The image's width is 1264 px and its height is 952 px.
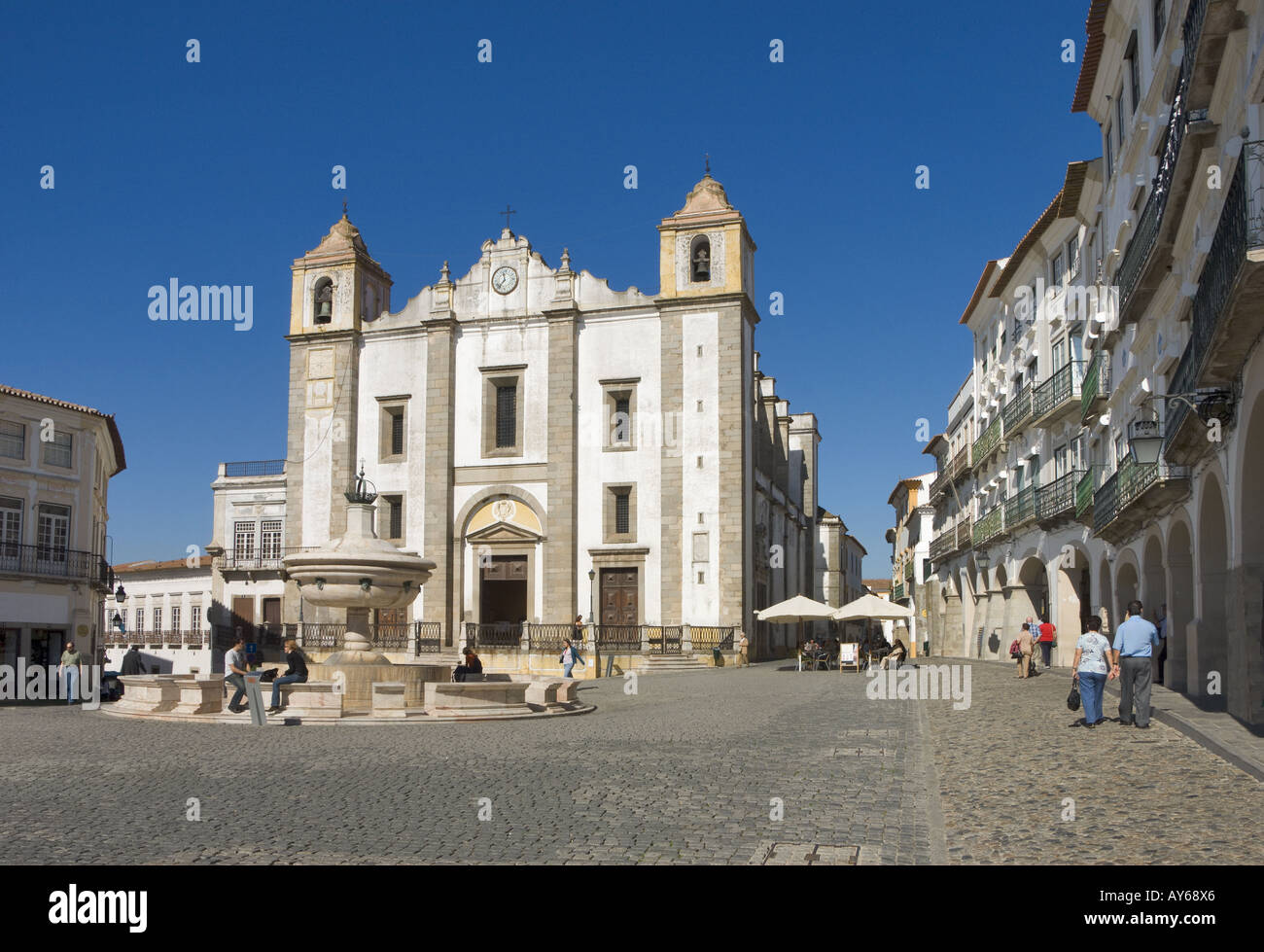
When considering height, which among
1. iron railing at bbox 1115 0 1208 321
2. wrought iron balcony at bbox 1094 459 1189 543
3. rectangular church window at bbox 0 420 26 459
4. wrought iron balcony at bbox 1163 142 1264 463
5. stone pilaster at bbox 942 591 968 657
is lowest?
stone pilaster at bbox 942 591 968 657

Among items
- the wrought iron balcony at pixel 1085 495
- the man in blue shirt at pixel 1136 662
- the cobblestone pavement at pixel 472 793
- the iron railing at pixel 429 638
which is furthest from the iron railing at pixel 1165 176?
the iron railing at pixel 429 638

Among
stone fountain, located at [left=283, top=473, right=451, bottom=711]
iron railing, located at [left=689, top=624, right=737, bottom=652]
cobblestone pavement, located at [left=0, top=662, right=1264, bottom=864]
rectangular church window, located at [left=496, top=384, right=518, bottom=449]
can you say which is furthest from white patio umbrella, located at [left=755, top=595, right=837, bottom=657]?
cobblestone pavement, located at [left=0, top=662, right=1264, bottom=864]

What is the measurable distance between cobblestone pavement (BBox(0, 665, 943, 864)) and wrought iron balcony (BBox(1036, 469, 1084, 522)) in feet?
51.9

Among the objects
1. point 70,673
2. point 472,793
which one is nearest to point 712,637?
point 70,673

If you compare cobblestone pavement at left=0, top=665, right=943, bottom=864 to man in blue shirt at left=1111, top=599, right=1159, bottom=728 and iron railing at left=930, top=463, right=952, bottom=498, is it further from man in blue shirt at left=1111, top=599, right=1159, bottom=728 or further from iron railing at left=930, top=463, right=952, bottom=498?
iron railing at left=930, top=463, right=952, bottom=498

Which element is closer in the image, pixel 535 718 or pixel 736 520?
pixel 535 718

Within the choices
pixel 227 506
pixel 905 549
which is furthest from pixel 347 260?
pixel 905 549

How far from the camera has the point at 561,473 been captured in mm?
41656

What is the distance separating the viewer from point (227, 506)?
47.4m

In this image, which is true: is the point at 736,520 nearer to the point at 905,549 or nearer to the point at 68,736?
the point at 68,736

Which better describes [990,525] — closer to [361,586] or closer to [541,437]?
[541,437]

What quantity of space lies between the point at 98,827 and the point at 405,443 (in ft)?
120

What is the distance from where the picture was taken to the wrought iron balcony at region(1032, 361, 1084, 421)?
30156mm

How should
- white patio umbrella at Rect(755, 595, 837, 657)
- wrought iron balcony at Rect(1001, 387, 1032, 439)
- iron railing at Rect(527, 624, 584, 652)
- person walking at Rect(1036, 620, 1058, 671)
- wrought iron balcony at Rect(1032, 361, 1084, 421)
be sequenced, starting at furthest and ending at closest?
iron railing at Rect(527, 624, 584, 652) < wrought iron balcony at Rect(1001, 387, 1032, 439) < white patio umbrella at Rect(755, 595, 837, 657) < wrought iron balcony at Rect(1032, 361, 1084, 421) < person walking at Rect(1036, 620, 1058, 671)
